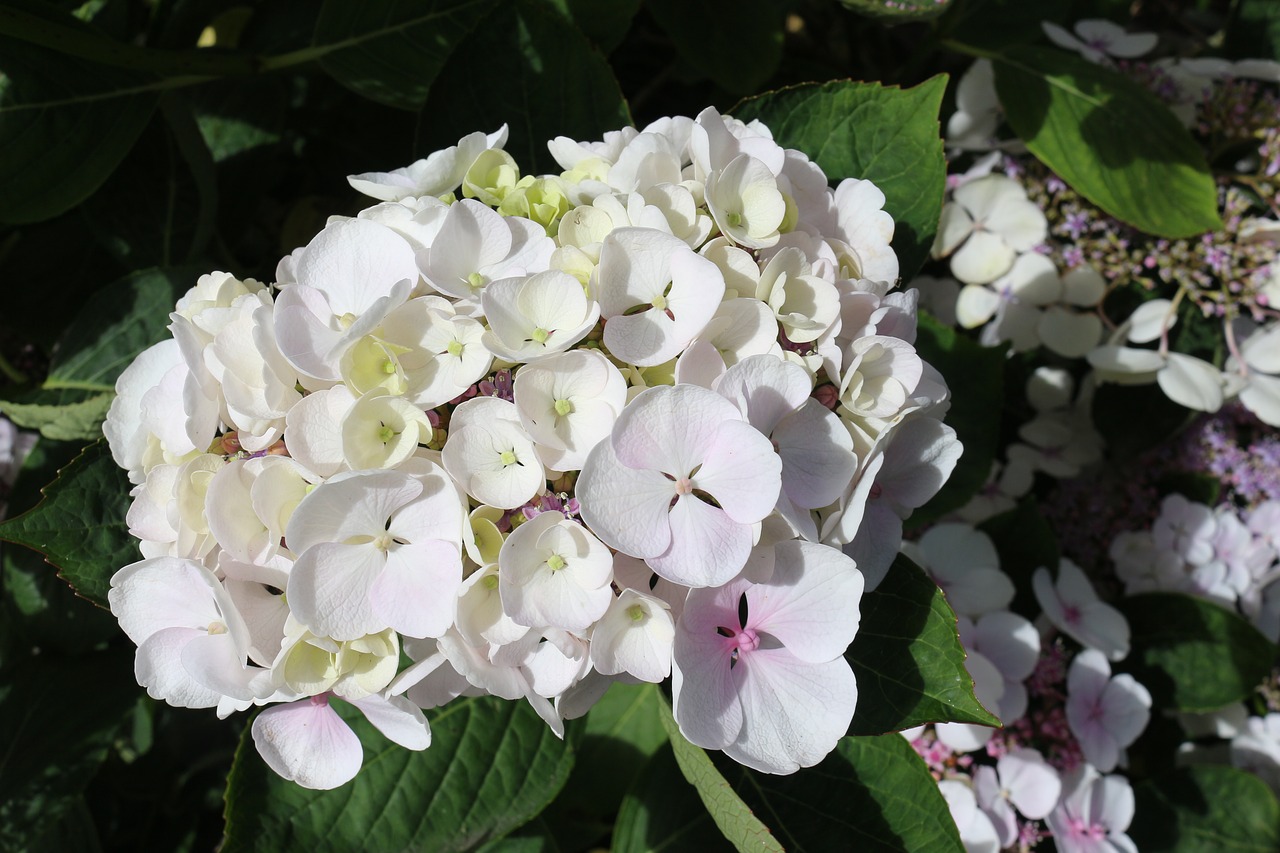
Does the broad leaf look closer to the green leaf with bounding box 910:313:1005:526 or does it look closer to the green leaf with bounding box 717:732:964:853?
the green leaf with bounding box 717:732:964:853

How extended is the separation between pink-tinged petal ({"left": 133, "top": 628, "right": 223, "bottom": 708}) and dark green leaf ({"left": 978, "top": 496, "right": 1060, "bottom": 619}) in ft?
3.43

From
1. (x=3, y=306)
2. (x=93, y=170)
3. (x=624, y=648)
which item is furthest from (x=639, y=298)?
(x=3, y=306)

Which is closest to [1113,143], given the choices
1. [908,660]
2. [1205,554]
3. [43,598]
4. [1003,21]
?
[1003,21]

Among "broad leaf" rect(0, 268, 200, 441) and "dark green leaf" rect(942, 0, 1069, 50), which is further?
"dark green leaf" rect(942, 0, 1069, 50)

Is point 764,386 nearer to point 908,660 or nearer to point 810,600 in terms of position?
point 810,600

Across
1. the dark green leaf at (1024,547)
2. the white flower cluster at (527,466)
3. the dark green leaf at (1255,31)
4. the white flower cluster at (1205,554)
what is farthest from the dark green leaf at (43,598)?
the dark green leaf at (1255,31)

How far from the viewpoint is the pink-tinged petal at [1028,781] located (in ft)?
3.76

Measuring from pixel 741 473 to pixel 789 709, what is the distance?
193mm

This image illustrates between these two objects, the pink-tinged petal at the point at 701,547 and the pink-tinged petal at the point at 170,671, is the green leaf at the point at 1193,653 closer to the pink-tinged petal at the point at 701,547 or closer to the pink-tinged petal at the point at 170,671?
the pink-tinged petal at the point at 701,547

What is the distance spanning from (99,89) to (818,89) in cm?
82

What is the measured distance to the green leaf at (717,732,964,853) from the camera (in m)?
0.89

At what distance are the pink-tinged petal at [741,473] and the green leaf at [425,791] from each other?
0.52 meters

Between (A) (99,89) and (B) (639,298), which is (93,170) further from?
(B) (639,298)

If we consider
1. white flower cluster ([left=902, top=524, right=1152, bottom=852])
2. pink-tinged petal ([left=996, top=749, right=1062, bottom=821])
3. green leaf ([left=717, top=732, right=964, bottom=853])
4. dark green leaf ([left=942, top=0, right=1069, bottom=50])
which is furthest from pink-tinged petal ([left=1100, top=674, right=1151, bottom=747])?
dark green leaf ([left=942, top=0, right=1069, bottom=50])
